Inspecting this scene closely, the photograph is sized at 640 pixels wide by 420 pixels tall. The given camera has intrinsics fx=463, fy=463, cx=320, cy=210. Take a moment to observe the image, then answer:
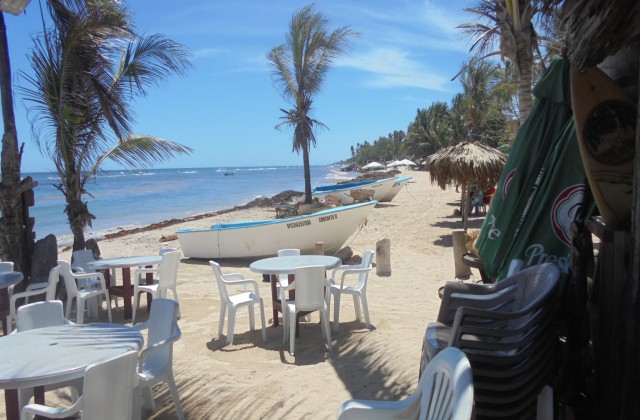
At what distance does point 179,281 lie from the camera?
8359 mm

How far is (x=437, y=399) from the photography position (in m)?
1.70

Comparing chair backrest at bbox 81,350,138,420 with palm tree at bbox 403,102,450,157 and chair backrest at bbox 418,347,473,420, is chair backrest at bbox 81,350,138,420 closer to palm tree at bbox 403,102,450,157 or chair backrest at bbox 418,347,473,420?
chair backrest at bbox 418,347,473,420

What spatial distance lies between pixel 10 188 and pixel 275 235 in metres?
5.15

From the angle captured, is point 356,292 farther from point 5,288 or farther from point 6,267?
point 6,267

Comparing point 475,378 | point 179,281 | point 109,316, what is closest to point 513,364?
point 475,378

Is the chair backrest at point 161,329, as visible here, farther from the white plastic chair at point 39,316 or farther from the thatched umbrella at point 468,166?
the thatched umbrella at point 468,166

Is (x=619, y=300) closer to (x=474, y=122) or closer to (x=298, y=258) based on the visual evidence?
(x=298, y=258)

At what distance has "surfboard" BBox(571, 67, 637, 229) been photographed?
2377mm

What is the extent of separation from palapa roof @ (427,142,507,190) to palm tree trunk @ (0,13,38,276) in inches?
336

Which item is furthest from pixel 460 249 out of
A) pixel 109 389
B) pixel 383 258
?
pixel 109 389

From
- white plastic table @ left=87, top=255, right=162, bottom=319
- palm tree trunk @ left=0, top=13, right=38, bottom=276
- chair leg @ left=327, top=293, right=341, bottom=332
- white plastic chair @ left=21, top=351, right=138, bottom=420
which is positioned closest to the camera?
white plastic chair @ left=21, top=351, right=138, bottom=420

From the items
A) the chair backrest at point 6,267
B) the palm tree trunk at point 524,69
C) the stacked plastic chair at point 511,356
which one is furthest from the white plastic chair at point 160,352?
the palm tree trunk at point 524,69

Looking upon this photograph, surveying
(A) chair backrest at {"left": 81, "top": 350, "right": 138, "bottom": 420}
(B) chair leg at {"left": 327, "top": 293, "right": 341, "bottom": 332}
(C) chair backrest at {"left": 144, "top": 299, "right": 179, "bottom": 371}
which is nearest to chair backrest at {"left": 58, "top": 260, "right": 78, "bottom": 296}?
(C) chair backrest at {"left": 144, "top": 299, "right": 179, "bottom": 371}

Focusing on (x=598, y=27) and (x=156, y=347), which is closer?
(x=598, y=27)
